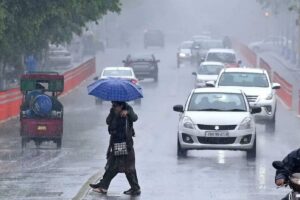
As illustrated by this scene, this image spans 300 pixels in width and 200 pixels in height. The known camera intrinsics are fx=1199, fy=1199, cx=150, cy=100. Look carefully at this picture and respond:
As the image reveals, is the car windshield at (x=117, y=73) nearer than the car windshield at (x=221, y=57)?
Yes

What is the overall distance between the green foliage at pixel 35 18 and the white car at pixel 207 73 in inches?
196

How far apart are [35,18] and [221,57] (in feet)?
67.4

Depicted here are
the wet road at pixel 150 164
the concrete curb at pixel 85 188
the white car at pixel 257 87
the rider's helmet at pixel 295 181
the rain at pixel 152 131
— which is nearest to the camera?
the rider's helmet at pixel 295 181

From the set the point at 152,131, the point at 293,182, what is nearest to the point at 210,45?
the point at 152,131

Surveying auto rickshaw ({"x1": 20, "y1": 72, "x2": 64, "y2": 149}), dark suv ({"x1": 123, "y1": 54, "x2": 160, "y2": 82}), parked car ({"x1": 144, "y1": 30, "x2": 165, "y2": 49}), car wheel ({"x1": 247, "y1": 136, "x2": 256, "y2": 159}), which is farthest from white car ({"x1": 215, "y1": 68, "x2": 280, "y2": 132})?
parked car ({"x1": 144, "y1": 30, "x2": 165, "y2": 49})

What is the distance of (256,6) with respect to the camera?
167625 millimetres

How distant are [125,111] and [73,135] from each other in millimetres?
14301

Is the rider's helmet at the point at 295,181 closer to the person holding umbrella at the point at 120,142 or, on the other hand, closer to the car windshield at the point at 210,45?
the person holding umbrella at the point at 120,142

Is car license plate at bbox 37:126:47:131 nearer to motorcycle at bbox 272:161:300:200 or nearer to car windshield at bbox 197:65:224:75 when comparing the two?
motorcycle at bbox 272:161:300:200

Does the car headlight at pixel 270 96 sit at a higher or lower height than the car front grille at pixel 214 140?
lower

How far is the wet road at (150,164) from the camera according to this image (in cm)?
1973

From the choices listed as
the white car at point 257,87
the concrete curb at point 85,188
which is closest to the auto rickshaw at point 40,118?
the concrete curb at point 85,188

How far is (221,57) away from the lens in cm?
6162

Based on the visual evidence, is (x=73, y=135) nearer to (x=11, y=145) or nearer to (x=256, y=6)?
(x=11, y=145)
